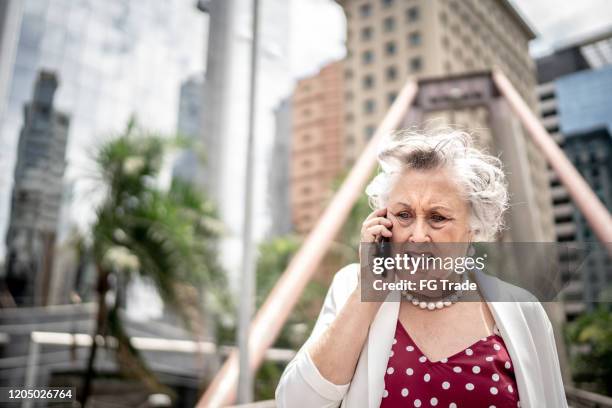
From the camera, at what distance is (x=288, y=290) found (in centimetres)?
319

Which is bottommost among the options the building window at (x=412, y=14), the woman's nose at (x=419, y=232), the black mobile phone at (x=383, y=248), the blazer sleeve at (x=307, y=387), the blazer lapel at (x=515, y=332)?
the blazer sleeve at (x=307, y=387)

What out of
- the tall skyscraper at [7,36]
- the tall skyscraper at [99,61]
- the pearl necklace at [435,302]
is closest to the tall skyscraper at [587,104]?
the tall skyscraper at [7,36]

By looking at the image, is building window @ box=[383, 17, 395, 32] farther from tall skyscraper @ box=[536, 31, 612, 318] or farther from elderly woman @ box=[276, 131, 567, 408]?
elderly woman @ box=[276, 131, 567, 408]

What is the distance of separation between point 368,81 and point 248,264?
3087cm

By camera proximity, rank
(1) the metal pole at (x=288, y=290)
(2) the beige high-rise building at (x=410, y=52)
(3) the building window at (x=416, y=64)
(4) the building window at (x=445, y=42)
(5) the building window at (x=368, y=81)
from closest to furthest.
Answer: (1) the metal pole at (x=288, y=290)
(2) the beige high-rise building at (x=410, y=52)
(4) the building window at (x=445, y=42)
(3) the building window at (x=416, y=64)
(5) the building window at (x=368, y=81)

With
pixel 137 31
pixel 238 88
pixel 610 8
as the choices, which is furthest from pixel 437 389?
pixel 238 88

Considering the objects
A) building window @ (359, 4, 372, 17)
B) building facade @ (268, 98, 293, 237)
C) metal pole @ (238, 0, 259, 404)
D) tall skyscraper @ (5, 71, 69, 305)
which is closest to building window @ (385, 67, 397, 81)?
building window @ (359, 4, 372, 17)

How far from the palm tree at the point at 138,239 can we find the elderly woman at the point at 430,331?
474 cm

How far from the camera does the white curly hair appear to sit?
117 centimetres

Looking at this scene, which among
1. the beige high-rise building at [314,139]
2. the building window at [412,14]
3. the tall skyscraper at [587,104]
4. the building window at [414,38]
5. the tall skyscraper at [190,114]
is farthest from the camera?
the beige high-rise building at [314,139]

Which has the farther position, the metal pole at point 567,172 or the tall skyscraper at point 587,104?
the tall skyscraper at point 587,104

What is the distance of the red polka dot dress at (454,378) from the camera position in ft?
3.34

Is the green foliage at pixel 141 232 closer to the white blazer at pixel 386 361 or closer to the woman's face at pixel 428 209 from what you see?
the white blazer at pixel 386 361

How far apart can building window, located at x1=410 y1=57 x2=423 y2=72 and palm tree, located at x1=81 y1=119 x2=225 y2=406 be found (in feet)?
89.6
